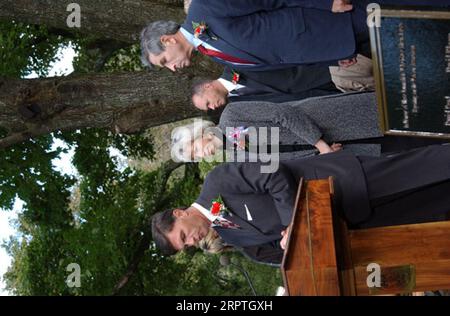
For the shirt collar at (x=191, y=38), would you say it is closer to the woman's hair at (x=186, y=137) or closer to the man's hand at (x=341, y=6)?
the woman's hair at (x=186, y=137)

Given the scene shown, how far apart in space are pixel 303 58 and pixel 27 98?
171 inches

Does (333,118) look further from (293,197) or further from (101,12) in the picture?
(101,12)

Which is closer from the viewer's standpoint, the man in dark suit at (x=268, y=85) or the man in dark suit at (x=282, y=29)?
the man in dark suit at (x=282, y=29)

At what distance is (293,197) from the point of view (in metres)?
4.38

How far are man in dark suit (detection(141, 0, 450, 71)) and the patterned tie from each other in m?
1.20

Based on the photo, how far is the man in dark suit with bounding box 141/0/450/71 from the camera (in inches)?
189

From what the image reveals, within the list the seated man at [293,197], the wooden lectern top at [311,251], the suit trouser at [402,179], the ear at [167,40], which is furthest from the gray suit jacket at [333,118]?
the wooden lectern top at [311,251]

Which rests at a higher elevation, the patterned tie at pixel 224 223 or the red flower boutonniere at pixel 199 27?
the red flower boutonniere at pixel 199 27

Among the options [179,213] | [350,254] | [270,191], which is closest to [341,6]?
[270,191]

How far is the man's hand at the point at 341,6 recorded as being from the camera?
4.73 m

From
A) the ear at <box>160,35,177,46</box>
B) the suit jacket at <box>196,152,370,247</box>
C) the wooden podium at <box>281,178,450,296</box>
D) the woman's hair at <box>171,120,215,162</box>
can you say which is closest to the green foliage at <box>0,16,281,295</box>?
the woman's hair at <box>171,120,215,162</box>

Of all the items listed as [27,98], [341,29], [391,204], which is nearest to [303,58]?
[341,29]
